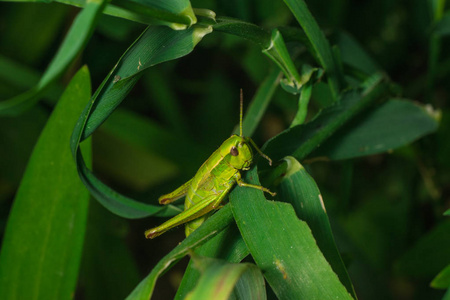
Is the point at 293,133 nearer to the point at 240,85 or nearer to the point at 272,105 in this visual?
the point at 272,105

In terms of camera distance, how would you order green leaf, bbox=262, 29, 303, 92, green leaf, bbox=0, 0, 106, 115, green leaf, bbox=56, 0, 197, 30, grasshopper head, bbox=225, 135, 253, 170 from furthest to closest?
grasshopper head, bbox=225, 135, 253, 170, green leaf, bbox=262, 29, 303, 92, green leaf, bbox=56, 0, 197, 30, green leaf, bbox=0, 0, 106, 115

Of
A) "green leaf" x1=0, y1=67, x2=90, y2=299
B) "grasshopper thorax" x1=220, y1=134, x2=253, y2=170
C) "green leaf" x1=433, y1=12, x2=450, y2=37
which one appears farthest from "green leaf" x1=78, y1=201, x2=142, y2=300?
"green leaf" x1=433, y1=12, x2=450, y2=37

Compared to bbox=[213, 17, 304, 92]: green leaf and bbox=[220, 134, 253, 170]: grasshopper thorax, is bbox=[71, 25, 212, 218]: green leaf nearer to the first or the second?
bbox=[213, 17, 304, 92]: green leaf

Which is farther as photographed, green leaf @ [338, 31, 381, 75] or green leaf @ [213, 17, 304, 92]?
green leaf @ [338, 31, 381, 75]

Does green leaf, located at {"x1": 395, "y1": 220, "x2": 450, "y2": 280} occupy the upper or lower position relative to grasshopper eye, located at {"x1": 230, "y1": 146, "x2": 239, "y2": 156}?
lower

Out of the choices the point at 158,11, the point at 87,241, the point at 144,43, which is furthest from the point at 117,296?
the point at 158,11

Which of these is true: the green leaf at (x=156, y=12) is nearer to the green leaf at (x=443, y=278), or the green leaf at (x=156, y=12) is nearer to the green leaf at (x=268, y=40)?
the green leaf at (x=268, y=40)

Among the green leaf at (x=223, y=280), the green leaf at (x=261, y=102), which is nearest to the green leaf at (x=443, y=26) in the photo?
the green leaf at (x=261, y=102)
